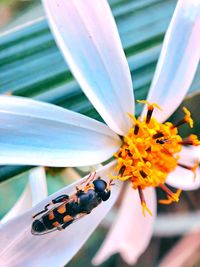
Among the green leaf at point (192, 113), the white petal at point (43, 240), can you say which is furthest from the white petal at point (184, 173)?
the white petal at point (43, 240)

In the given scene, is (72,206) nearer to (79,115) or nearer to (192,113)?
(79,115)

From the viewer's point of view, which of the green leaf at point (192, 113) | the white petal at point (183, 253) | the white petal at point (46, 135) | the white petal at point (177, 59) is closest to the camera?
the white petal at point (46, 135)

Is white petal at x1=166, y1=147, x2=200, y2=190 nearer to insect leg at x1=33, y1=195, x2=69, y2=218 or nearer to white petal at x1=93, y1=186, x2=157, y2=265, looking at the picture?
white petal at x1=93, y1=186, x2=157, y2=265

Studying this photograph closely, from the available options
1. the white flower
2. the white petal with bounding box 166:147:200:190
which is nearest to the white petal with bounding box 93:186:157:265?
the white petal with bounding box 166:147:200:190


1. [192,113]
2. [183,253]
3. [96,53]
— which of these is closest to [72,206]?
[96,53]

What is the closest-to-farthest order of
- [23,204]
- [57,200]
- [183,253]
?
[57,200] → [23,204] → [183,253]

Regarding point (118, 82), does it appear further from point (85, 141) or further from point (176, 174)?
point (176, 174)

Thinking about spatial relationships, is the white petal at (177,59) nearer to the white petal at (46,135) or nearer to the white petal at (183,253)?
the white petal at (46,135)
